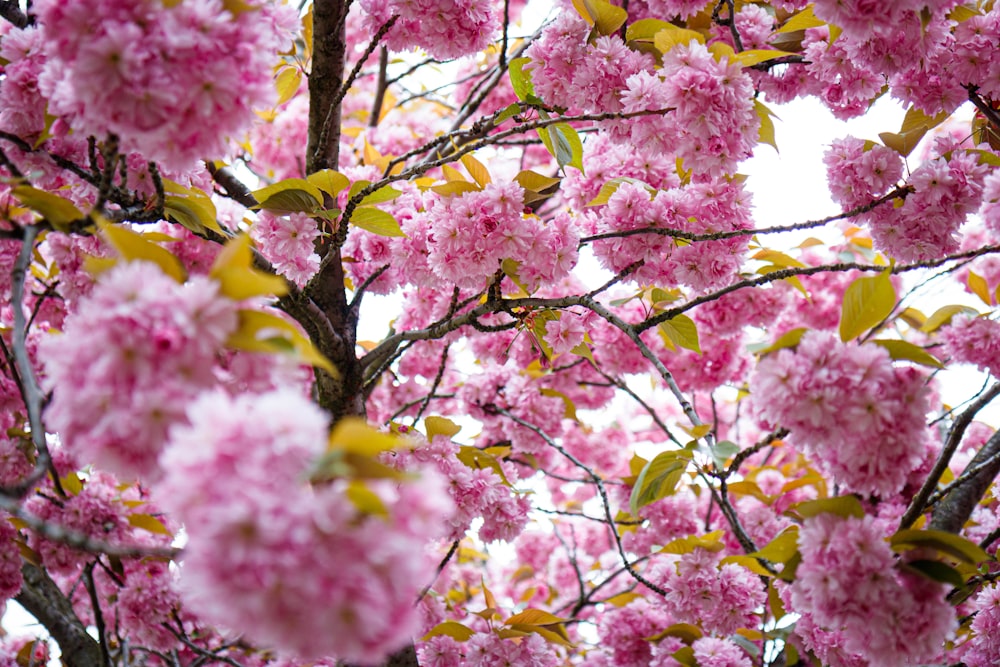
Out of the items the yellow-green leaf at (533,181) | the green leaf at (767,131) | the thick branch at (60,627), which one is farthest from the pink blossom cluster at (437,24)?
the thick branch at (60,627)

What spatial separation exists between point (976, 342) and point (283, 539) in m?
2.93

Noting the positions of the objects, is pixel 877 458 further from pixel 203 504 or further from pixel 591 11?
pixel 591 11

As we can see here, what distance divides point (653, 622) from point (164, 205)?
2.53 m

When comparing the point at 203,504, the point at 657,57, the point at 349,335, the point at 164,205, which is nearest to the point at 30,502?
the point at 349,335

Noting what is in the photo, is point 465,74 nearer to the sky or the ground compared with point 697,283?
nearer to the sky

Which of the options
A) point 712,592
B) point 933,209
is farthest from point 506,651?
point 933,209

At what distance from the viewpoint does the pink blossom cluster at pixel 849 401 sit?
120 centimetres

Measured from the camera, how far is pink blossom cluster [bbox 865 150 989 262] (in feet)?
6.57

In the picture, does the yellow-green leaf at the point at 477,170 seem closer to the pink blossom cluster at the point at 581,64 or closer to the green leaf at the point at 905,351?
the pink blossom cluster at the point at 581,64

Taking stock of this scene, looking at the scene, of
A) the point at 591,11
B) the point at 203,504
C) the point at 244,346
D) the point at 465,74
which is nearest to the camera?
the point at 203,504

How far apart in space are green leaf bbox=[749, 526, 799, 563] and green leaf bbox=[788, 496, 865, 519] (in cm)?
11

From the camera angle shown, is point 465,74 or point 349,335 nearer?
point 349,335

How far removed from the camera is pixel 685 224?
6.91ft

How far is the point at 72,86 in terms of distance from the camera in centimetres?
103
